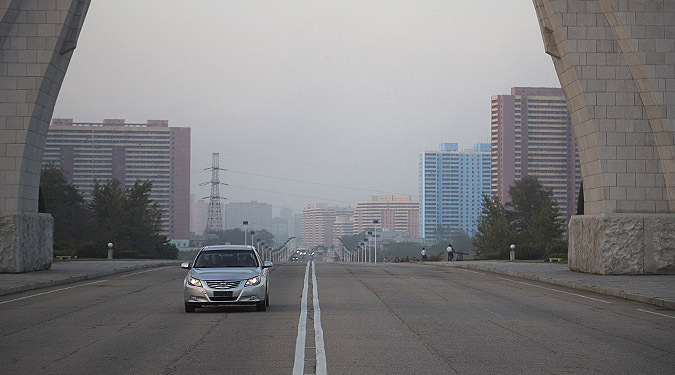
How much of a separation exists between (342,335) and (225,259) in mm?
6207

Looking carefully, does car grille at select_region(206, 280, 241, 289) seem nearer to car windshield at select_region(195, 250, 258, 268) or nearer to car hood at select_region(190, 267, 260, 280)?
car hood at select_region(190, 267, 260, 280)

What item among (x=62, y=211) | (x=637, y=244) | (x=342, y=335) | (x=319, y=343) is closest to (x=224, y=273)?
(x=342, y=335)

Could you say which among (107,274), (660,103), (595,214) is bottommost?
(107,274)

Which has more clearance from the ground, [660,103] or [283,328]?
[660,103]

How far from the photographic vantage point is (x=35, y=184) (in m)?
35.1

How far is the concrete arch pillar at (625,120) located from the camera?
31.6m

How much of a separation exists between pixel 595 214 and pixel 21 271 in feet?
75.4

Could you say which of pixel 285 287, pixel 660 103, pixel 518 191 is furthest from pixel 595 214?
pixel 518 191

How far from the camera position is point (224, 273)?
18172 millimetres

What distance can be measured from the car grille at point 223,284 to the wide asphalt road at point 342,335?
637mm

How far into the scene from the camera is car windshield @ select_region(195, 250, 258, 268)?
19.2 meters

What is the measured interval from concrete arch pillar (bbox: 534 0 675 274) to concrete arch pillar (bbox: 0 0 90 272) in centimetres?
2033

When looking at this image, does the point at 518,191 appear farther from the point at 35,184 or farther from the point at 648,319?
the point at 648,319

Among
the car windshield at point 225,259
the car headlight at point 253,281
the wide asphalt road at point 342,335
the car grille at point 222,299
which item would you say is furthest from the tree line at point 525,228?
the car grille at point 222,299
